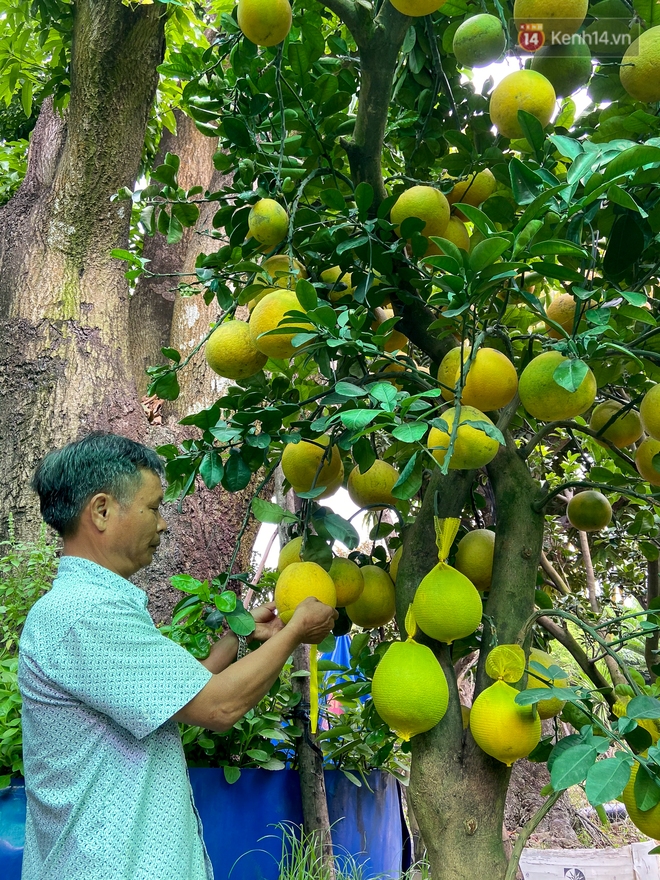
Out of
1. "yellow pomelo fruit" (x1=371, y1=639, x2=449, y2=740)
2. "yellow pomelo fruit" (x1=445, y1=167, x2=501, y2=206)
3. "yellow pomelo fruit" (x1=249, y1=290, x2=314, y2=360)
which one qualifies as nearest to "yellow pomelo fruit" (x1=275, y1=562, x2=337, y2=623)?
"yellow pomelo fruit" (x1=371, y1=639, x2=449, y2=740)

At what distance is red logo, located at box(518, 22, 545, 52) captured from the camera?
1.17 meters

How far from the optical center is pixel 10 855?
1517 mm

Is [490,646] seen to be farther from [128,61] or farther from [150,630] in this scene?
[128,61]

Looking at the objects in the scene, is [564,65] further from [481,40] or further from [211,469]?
[211,469]

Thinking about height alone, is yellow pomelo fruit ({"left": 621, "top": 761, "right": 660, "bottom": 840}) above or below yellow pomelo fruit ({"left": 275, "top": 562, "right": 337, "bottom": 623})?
below

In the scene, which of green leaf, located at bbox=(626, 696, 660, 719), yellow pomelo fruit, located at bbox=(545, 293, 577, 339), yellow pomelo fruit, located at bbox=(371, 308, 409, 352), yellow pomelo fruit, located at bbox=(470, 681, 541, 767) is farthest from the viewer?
yellow pomelo fruit, located at bbox=(371, 308, 409, 352)

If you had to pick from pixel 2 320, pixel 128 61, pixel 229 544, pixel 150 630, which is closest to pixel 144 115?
pixel 128 61

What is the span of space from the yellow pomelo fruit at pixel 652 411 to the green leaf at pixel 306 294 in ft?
1.77

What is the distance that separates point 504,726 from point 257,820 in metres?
1.05

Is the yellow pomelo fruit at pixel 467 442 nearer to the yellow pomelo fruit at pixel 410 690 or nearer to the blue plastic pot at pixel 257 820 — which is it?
the yellow pomelo fruit at pixel 410 690

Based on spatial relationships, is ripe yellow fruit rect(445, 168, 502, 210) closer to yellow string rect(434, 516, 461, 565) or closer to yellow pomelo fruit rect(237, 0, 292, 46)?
yellow pomelo fruit rect(237, 0, 292, 46)

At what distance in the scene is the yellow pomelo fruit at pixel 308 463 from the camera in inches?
51.6

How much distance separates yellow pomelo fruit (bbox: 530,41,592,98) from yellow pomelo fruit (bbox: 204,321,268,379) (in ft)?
2.17

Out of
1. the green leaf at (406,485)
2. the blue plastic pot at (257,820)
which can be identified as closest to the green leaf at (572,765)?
the green leaf at (406,485)
